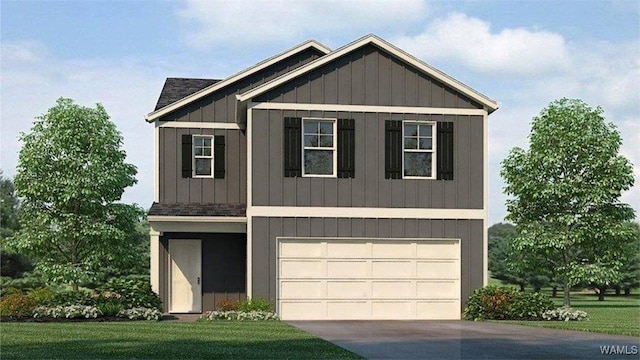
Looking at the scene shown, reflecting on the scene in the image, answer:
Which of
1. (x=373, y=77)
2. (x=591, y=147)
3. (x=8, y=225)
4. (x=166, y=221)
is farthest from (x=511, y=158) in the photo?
(x=8, y=225)

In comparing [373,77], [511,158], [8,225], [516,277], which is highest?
[373,77]

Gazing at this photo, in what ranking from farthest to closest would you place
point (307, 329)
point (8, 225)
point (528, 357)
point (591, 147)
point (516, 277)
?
point (516, 277)
point (8, 225)
point (591, 147)
point (307, 329)
point (528, 357)

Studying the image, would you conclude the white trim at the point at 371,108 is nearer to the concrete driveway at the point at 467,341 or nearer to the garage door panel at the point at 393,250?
the garage door panel at the point at 393,250

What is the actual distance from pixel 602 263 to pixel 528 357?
21116 millimetres

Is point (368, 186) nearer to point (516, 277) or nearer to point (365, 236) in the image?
point (365, 236)

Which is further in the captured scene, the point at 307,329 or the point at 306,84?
the point at 306,84

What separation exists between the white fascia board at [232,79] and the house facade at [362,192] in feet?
7.38

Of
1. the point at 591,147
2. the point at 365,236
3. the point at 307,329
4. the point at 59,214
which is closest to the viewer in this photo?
the point at 307,329

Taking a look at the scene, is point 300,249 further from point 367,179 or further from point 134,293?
→ point 134,293

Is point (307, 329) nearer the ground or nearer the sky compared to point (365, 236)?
nearer the ground

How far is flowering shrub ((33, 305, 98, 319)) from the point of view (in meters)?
23.7

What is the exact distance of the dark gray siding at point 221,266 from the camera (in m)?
28.0

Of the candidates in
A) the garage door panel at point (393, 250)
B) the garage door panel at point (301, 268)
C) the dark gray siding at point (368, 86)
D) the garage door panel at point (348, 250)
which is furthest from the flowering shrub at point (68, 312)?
the garage door panel at point (393, 250)

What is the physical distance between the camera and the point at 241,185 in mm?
28203
